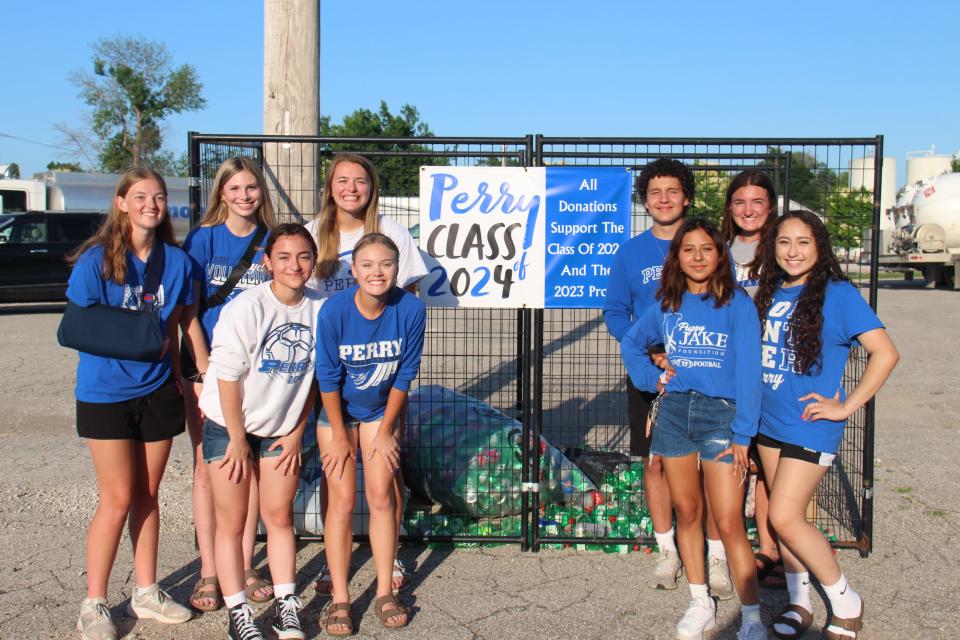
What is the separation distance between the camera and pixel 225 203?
4.25 metres

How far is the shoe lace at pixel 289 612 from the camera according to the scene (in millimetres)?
3734

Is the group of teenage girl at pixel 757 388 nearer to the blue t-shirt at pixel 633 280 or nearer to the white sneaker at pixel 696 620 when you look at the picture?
the white sneaker at pixel 696 620

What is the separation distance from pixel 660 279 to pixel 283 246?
1783 millimetres

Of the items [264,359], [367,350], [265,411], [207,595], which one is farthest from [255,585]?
[367,350]

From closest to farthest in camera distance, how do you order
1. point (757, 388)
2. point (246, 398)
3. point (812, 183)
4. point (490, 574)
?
point (757, 388) → point (246, 398) → point (490, 574) → point (812, 183)

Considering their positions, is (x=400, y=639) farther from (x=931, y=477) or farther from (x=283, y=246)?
(x=931, y=477)

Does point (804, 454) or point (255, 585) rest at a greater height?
point (804, 454)

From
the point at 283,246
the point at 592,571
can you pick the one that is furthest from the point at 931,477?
the point at 283,246

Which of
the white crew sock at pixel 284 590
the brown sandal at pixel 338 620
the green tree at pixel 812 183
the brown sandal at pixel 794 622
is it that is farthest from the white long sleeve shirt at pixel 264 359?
the green tree at pixel 812 183

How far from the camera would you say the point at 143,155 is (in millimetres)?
46094

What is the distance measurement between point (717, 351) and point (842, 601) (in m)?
1.27

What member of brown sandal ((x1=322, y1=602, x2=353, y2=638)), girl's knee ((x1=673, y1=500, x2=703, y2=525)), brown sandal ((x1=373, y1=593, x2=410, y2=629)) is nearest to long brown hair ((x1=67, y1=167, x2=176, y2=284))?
brown sandal ((x1=322, y1=602, x2=353, y2=638))

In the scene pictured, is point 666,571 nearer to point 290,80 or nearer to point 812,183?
point 812,183

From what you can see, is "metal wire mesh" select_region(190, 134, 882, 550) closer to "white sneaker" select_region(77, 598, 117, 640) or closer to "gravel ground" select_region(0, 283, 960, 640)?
"gravel ground" select_region(0, 283, 960, 640)
